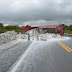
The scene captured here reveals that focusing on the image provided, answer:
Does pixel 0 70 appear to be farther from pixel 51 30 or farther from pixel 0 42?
pixel 51 30

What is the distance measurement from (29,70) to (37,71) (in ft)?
1.21

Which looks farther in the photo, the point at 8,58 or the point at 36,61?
the point at 8,58

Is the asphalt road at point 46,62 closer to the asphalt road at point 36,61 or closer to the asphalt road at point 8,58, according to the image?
the asphalt road at point 36,61

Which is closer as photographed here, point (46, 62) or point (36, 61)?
point (46, 62)

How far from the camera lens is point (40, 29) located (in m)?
44.7

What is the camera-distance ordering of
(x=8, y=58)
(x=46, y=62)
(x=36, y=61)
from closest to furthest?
(x=46, y=62) < (x=36, y=61) < (x=8, y=58)

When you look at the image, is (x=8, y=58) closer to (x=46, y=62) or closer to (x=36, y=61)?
(x=36, y=61)

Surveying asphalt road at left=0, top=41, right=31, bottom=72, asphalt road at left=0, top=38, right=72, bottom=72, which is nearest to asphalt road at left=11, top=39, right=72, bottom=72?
asphalt road at left=0, top=38, right=72, bottom=72

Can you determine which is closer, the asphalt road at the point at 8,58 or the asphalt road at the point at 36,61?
the asphalt road at the point at 36,61

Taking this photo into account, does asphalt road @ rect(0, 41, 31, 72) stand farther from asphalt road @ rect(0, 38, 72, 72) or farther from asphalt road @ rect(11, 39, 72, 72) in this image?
asphalt road @ rect(11, 39, 72, 72)

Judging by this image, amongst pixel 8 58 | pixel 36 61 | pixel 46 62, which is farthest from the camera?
pixel 8 58

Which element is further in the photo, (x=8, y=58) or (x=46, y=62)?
(x=8, y=58)

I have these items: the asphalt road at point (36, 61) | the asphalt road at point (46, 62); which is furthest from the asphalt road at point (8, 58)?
the asphalt road at point (46, 62)

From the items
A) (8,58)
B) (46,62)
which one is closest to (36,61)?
(46,62)
